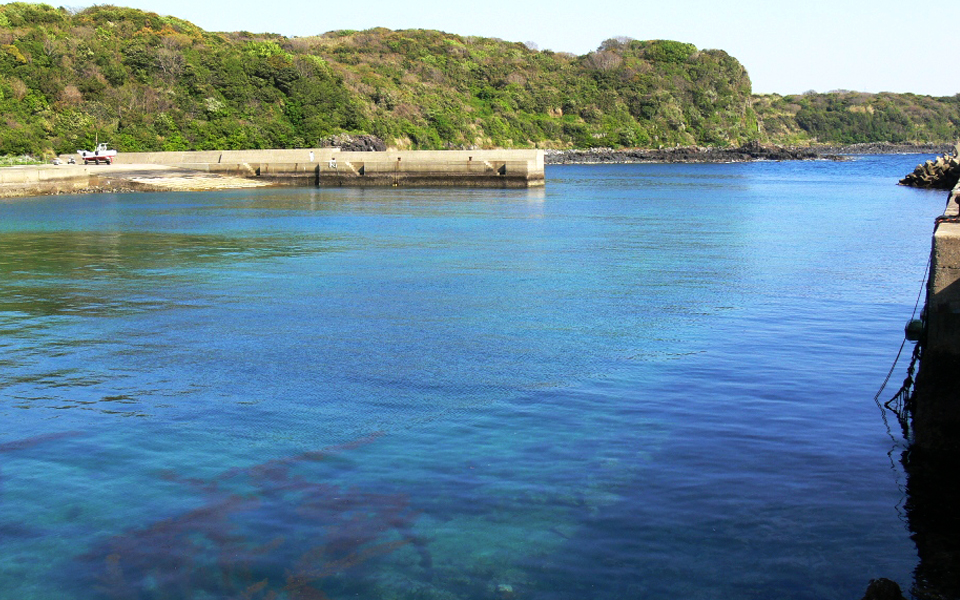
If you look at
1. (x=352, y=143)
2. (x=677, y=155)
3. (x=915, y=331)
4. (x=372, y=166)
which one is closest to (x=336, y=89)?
(x=352, y=143)

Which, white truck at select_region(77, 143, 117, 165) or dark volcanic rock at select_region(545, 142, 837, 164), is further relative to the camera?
dark volcanic rock at select_region(545, 142, 837, 164)

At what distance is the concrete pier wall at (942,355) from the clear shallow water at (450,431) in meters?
0.42

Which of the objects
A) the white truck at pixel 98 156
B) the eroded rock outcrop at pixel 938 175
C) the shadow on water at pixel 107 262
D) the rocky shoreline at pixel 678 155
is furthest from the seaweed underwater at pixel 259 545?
the rocky shoreline at pixel 678 155

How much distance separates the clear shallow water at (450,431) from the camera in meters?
4.90

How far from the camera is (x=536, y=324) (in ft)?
37.6

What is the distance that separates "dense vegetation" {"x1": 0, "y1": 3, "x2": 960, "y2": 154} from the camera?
199 ft

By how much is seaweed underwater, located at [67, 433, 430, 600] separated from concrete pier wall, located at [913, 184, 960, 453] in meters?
3.92

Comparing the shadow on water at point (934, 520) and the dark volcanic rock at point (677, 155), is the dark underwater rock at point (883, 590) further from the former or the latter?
the dark volcanic rock at point (677, 155)

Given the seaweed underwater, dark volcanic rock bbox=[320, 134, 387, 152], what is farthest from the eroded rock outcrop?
the seaweed underwater

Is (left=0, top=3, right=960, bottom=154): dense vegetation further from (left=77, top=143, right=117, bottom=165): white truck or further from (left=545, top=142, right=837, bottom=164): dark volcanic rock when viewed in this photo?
(left=77, top=143, right=117, bottom=165): white truck

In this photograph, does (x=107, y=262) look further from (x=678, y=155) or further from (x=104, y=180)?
(x=678, y=155)

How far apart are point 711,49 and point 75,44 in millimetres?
105933

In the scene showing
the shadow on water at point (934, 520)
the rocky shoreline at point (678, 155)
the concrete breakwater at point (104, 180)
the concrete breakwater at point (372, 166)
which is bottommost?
the shadow on water at point (934, 520)

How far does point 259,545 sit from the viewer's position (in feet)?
16.7
